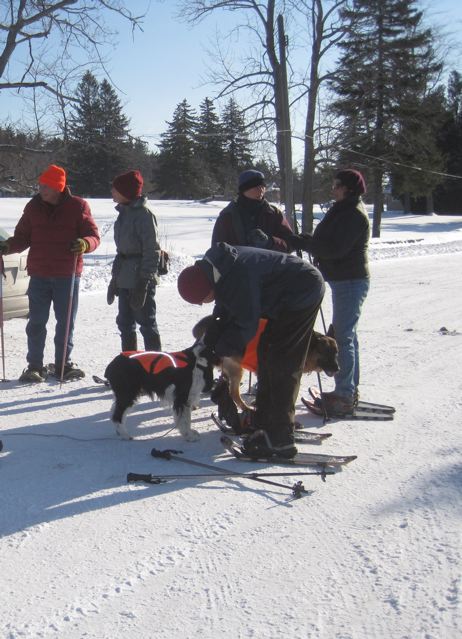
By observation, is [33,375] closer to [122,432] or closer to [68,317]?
[68,317]

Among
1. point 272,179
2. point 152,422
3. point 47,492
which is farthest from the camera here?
point 272,179

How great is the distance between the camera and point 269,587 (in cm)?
288

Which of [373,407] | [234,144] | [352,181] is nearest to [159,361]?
[373,407]

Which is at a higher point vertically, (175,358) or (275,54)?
(275,54)

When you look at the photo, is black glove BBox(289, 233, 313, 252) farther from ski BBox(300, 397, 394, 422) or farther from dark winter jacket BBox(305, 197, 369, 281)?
ski BBox(300, 397, 394, 422)

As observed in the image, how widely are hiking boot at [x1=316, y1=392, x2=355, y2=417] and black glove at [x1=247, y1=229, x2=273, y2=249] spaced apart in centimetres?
140

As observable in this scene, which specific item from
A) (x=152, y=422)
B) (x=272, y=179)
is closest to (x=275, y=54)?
(x=272, y=179)

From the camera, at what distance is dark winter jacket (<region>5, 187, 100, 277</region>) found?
6.16 meters

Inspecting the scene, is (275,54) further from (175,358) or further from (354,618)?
(354,618)

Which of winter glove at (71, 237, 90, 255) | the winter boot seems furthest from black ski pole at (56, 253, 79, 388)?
the winter boot

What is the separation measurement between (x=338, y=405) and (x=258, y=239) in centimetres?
155

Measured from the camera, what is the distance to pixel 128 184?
582 cm

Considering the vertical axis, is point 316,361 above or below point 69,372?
above

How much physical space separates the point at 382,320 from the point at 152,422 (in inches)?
200
